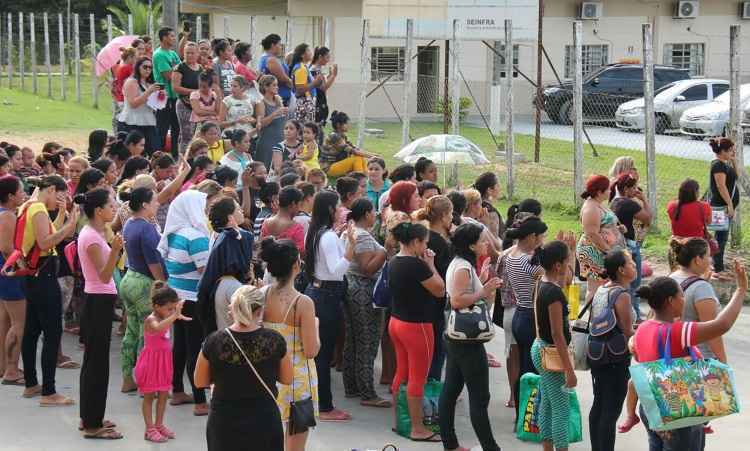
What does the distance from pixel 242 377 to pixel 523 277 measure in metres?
2.91

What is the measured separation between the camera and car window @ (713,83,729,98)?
97.5 feet

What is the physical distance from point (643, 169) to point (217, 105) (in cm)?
964

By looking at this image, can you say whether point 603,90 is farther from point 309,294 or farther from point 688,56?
point 309,294

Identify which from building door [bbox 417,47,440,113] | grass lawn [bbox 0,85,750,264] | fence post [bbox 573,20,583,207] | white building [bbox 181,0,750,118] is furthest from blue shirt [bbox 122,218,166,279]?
building door [bbox 417,47,440,113]

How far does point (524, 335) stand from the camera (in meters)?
8.88

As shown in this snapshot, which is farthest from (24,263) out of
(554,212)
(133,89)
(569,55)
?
(569,55)

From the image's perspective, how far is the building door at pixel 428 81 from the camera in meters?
31.4

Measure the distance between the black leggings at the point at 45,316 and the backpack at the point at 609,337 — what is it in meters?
4.14

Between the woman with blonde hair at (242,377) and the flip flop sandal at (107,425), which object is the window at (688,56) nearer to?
the flip flop sandal at (107,425)

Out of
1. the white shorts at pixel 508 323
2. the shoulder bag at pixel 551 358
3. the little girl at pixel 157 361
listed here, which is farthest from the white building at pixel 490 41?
the shoulder bag at pixel 551 358

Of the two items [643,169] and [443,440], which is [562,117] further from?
[443,440]

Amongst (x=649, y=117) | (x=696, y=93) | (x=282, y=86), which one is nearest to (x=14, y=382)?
(x=282, y=86)

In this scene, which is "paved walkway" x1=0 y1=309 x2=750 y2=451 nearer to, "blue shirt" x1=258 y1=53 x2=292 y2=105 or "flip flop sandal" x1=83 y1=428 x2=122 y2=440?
"flip flop sandal" x1=83 y1=428 x2=122 y2=440

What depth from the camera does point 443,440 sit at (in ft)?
28.0
